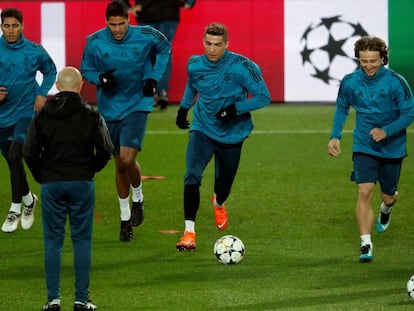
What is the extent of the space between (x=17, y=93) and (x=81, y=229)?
428cm

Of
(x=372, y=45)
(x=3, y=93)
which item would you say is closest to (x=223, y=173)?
(x=372, y=45)

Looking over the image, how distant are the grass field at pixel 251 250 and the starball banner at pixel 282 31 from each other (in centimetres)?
341

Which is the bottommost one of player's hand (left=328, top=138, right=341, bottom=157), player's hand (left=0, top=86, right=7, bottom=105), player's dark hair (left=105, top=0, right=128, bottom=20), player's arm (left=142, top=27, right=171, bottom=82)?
player's hand (left=328, top=138, right=341, bottom=157)

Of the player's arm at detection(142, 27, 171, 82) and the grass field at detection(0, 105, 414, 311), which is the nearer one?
the grass field at detection(0, 105, 414, 311)

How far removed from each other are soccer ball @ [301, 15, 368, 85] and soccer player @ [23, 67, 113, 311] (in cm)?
1271

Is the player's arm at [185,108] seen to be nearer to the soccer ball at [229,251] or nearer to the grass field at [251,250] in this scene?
the grass field at [251,250]

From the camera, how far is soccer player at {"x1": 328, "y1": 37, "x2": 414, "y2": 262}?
38.2 ft

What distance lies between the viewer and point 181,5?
21625 mm

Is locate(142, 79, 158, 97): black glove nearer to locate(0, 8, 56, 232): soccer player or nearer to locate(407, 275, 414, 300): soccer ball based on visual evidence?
locate(0, 8, 56, 232): soccer player

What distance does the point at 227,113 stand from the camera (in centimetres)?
1219

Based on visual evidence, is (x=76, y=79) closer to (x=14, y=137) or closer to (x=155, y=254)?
(x=155, y=254)

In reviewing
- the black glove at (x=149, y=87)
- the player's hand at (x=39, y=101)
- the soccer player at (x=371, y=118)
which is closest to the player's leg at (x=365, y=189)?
the soccer player at (x=371, y=118)

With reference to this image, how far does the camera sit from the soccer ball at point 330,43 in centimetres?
2178

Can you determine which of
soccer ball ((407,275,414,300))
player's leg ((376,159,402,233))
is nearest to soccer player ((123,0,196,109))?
player's leg ((376,159,402,233))
